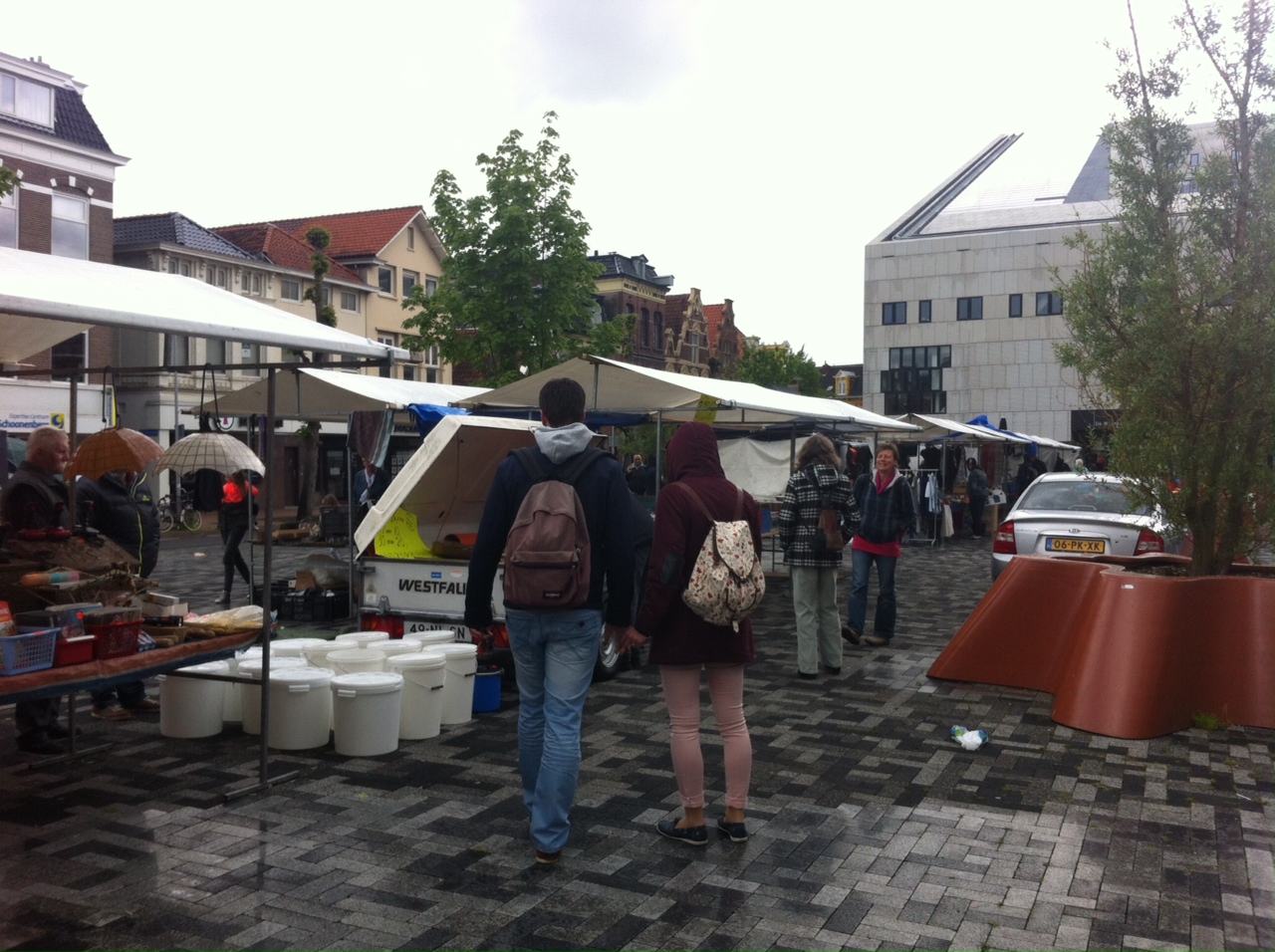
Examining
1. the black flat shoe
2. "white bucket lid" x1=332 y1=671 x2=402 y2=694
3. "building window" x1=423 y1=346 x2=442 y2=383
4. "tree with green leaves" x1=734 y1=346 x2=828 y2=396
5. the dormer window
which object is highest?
the dormer window

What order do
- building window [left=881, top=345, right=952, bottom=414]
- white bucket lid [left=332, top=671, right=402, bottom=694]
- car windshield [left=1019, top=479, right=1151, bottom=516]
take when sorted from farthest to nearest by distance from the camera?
1. building window [left=881, top=345, right=952, bottom=414]
2. car windshield [left=1019, top=479, right=1151, bottom=516]
3. white bucket lid [left=332, top=671, right=402, bottom=694]

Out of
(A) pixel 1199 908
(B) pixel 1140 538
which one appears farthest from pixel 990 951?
(B) pixel 1140 538

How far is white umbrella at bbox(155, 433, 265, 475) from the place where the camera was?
10.9 m

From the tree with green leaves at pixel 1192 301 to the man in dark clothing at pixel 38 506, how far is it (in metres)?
7.11

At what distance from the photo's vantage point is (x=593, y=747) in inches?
270

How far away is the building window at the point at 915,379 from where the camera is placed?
59000 millimetres

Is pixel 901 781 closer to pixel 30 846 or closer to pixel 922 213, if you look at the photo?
pixel 30 846

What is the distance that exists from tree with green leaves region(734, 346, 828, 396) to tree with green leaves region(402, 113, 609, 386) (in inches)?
1446

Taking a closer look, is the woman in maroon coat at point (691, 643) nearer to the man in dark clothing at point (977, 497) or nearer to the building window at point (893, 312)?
the man in dark clothing at point (977, 497)

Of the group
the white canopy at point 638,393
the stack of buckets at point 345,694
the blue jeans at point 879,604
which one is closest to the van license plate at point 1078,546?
the blue jeans at point 879,604

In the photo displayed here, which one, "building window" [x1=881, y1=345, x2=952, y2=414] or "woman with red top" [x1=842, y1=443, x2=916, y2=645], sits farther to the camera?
"building window" [x1=881, y1=345, x2=952, y2=414]

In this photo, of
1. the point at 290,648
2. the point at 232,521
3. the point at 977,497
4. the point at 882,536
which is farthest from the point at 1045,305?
the point at 290,648

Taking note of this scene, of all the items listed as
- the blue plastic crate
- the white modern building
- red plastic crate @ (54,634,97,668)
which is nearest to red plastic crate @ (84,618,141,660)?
red plastic crate @ (54,634,97,668)

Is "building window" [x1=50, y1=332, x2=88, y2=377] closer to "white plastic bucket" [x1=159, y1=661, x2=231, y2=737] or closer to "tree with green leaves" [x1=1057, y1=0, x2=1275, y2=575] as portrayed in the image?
"white plastic bucket" [x1=159, y1=661, x2=231, y2=737]
